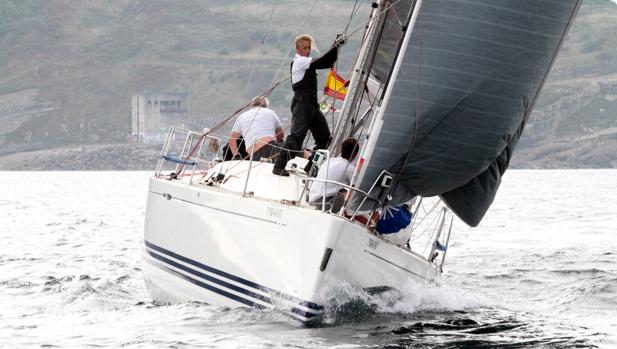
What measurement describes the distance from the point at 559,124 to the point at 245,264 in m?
134

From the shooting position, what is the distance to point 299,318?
26.7ft

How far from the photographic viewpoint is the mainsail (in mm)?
8312

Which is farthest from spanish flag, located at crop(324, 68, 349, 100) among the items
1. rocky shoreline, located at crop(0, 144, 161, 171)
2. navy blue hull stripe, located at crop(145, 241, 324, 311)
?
rocky shoreline, located at crop(0, 144, 161, 171)

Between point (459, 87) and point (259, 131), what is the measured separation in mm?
2776

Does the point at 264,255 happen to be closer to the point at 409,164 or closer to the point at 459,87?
the point at 409,164

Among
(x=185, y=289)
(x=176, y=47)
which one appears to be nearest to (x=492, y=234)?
(x=185, y=289)

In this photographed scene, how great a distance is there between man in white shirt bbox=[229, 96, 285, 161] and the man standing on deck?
0.84 meters

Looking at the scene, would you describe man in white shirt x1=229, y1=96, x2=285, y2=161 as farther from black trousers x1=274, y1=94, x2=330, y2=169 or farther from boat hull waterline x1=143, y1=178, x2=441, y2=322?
boat hull waterline x1=143, y1=178, x2=441, y2=322

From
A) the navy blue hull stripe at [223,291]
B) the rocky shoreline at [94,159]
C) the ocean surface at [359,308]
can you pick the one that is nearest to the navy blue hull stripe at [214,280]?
the navy blue hull stripe at [223,291]

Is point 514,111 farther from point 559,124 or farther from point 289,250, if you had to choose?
point 559,124

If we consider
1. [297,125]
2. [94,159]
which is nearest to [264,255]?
[297,125]

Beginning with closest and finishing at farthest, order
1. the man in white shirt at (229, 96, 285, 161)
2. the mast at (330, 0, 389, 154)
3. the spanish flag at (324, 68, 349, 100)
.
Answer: the mast at (330, 0, 389, 154), the man in white shirt at (229, 96, 285, 161), the spanish flag at (324, 68, 349, 100)

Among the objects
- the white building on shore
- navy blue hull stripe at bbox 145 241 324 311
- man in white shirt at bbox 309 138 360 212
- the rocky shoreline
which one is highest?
man in white shirt at bbox 309 138 360 212

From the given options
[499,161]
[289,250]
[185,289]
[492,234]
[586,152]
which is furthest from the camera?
[586,152]
